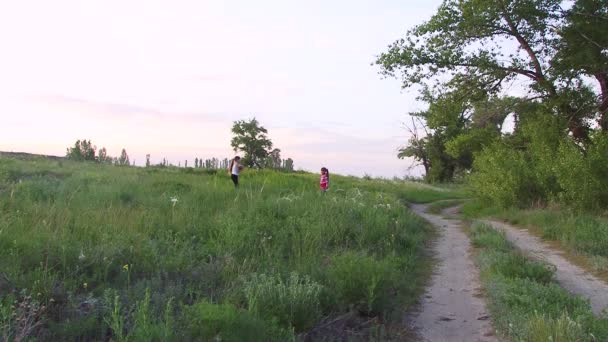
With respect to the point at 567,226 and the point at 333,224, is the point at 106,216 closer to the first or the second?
the point at 333,224

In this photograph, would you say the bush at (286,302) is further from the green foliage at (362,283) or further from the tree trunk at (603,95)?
the tree trunk at (603,95)

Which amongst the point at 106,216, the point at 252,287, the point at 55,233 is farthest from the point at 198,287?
the point at 106,216

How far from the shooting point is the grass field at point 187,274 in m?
4.53

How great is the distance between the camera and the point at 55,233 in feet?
22.8

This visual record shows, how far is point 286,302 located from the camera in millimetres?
5387

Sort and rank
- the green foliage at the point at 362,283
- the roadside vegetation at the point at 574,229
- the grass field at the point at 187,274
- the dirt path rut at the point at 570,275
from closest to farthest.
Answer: the grass field at the point at 187,274 → the green foliage at the point at 362,283 → the dirt path rut at the point at 570,275 → the roadside vegetation at the point at 574,229

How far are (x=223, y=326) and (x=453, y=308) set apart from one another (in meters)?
3.60

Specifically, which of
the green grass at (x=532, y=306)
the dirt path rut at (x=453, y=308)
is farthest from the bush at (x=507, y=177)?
the green grass at (x=532, y=306)

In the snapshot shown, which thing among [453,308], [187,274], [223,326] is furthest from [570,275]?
[223,326]

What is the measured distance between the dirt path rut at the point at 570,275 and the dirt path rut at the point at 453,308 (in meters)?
1.34

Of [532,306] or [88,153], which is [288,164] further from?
[532,306]

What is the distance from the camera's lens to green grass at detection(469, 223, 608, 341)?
15.3 feet

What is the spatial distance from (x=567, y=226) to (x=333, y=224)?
21.4 ft

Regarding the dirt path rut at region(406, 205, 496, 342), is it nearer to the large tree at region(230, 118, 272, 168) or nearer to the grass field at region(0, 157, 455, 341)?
the grass field at region(0, 157, 455, 341)
